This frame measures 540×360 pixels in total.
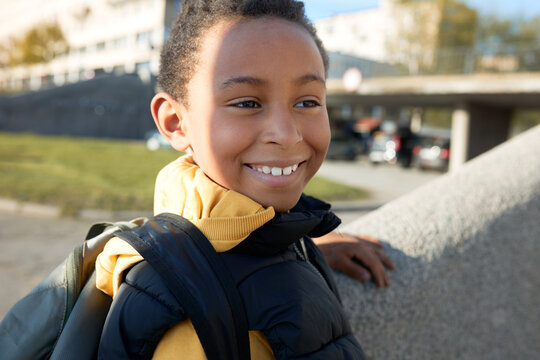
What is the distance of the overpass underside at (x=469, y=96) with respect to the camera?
58.6 feet

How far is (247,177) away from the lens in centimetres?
114

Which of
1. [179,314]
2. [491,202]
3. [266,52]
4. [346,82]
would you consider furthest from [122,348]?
[346,82]

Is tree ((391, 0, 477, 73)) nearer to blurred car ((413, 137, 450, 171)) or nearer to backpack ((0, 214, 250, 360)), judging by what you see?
blurred car ((413, 137, 450, 171))

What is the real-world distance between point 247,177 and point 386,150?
75.2ft

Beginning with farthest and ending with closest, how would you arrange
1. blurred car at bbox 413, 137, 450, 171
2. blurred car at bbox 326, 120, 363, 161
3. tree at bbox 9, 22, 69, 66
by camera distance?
tree at bbox 9, 22, 69, 66
blurred car at bbox 326, 120, 363, 161
blurred car at bbox 413, 137, 450, 171

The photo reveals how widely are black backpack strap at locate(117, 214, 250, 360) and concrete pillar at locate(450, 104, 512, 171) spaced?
20420mm

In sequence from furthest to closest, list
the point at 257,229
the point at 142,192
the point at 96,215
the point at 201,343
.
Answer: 1. the point at 142,192
2. the point at 96,215
3. the point at 257,229
4. the point at 201,343

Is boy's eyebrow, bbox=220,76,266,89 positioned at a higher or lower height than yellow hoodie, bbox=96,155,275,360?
higher

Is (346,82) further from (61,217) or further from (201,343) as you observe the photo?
(201,343)

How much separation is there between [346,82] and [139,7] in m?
34.0

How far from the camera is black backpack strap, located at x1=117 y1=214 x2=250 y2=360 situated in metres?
0.87

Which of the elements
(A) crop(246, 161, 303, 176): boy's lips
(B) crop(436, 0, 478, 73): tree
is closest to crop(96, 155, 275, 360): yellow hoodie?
(A) crop(246, 161, 303, 176): boy's lips

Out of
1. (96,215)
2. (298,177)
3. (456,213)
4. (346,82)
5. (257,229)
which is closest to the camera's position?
(257,229)

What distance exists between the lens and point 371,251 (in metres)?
1.64
